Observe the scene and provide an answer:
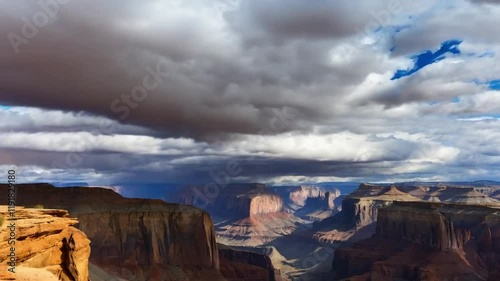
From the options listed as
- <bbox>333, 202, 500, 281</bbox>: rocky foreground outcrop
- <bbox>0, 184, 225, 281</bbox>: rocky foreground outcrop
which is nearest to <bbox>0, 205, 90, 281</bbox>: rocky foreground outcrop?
<bbox>0, 184, 225, 281</bbox>: rocky foreground outcrop

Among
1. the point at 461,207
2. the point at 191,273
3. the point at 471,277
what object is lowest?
the point at 471,277

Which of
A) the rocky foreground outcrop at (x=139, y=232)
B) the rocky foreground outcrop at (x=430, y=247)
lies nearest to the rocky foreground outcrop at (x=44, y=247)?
the rocky foreground outcrop at (x=139, y=232)

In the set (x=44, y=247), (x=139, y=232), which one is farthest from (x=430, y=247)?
(x=44, y=247)

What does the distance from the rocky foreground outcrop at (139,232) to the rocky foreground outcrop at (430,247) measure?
63984 millimetres

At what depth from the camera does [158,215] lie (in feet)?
408

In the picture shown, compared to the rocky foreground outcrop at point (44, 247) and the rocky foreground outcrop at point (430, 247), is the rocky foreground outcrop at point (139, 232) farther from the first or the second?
the rocky foreground outcrop at point (430, 247)

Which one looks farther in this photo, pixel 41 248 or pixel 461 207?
pixel 461 207

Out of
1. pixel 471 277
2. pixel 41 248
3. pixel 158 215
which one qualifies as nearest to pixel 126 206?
pixel 158 215

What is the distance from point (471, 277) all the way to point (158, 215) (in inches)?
4290

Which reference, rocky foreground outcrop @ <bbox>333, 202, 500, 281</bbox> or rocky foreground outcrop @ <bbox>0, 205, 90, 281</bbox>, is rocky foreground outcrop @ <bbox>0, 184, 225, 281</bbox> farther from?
rocky foreground outcrop @ <bbox>333, 202, 500, 281</bbox>

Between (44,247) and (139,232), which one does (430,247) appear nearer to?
(139,232)

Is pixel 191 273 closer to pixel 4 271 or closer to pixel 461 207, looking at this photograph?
pixel 4 271

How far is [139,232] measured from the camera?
120m

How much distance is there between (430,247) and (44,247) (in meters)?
161
